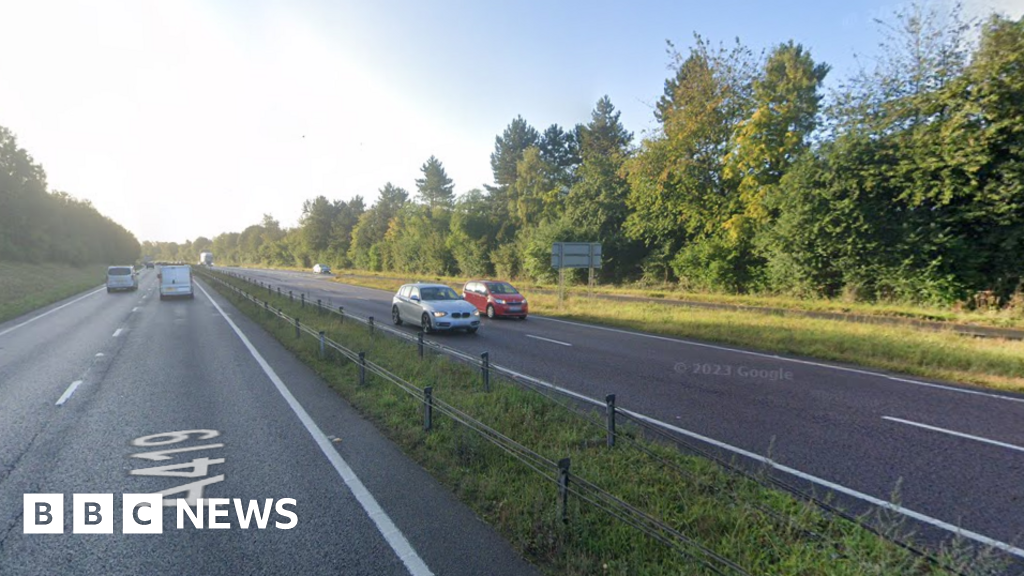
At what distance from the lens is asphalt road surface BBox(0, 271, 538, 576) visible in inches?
146

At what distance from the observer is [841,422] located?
6961 millimetres

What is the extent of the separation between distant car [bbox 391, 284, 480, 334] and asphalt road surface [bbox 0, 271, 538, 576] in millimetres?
5478

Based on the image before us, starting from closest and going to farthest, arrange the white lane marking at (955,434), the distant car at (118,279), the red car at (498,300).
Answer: the white lane marking at (955,434), the red car at (498,300), the distant car at (118,279)

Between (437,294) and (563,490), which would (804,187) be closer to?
(437,294)

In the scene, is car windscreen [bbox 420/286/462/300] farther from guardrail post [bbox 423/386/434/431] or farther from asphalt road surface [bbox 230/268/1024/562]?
guardrail post [bbox 423/386/434/431]

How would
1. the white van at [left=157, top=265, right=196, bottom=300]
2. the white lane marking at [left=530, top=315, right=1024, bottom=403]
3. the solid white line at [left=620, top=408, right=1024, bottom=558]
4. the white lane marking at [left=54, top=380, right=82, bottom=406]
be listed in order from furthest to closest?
1. the white van at [left=157, top=265, right=196, bottom=300]
2. the white lane marking at [left=530, top=315, right=1024, bottom=403]
3. the white lane marking at [left=54, top=380, right=82, bottom=406]
4. the solid white line at [left=620, top=408, right=1024, bottom=558]

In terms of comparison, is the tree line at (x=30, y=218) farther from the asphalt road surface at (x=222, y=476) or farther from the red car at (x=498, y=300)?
the asphalt road surface at (x=222, y=476)

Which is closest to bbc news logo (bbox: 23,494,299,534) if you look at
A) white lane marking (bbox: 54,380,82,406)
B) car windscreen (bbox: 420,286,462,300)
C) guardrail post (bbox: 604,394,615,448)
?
guardrail post (bbox: 604,394,615,448)

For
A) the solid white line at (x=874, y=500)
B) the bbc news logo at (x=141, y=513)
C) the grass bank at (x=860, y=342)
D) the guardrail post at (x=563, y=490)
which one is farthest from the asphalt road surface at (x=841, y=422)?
the bbc news logo at (x=141, y=513)

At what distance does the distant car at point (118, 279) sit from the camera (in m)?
35.7

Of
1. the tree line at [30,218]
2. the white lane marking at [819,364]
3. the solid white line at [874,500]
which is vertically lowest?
the solid white line at [874,500]

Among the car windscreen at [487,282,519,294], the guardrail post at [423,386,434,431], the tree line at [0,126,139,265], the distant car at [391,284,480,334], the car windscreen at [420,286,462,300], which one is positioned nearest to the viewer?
the guardrail post at [423,386,434,431]

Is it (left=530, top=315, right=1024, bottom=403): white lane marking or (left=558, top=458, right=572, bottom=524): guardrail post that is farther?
(left=530, top=315, right=1024, bottom=403): white lane marking

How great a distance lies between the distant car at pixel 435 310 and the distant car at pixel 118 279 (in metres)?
31.7
